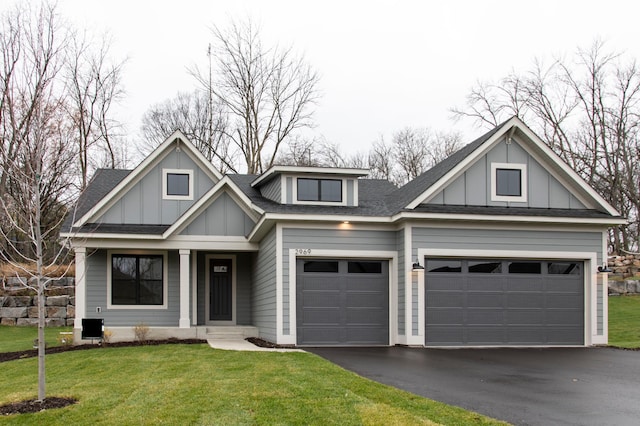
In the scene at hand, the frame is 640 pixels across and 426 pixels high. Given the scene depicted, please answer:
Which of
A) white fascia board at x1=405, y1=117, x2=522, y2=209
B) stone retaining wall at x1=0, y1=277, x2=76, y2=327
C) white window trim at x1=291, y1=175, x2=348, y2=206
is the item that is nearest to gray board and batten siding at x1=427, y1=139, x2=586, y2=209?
white fascia board at x1=405, y1=117, x2=522, y2=209

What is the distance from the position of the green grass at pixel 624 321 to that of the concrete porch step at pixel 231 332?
9956 mm

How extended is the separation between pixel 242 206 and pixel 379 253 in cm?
464

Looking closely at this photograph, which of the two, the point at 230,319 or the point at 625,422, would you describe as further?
the point at 230,319

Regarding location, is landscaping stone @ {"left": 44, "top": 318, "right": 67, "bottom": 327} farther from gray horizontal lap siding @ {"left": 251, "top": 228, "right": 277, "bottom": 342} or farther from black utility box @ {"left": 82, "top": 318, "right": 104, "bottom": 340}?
black utility box @ {"left": 82, "top": 318, "right": 104, "bottom": 340}

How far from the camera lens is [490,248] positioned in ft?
54.3

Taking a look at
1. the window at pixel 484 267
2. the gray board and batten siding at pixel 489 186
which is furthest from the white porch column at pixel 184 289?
the window at pixel 484 267

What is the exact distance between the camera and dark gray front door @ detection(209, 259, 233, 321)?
20.2m

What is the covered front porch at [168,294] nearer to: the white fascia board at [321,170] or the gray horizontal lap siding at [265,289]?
the gray horizontal lap siding at [265,289]

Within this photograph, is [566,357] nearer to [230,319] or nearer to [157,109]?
[230,319]

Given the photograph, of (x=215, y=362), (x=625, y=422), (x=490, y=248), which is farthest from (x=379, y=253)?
(x=625, y=422)

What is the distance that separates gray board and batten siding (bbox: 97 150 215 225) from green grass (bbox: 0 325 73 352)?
13.1 ft

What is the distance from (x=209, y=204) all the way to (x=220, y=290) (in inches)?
124

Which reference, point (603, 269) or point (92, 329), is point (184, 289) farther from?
point (603, 269)

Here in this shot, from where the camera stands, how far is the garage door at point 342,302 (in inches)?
641
